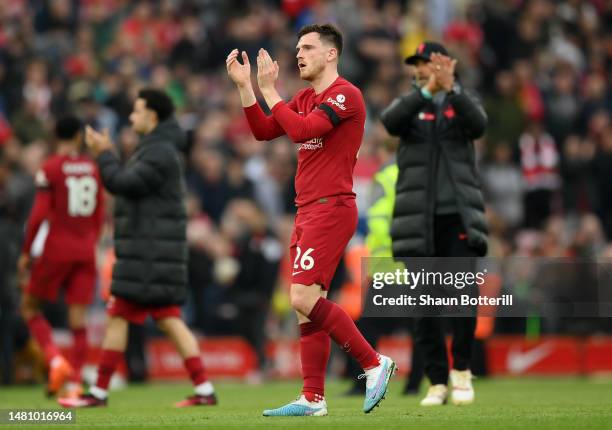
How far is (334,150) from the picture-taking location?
962 cm

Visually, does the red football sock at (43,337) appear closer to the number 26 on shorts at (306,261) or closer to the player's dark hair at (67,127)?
the player's dark hair at (67,127)

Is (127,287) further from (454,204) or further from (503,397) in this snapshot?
(503,397)

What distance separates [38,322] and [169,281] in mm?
2678

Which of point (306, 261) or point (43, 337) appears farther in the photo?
point (43, 337)

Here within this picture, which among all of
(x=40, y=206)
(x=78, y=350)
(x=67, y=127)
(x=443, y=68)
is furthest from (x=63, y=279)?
(x=443, y=68)

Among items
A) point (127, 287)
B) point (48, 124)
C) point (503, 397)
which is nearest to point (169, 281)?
point (127, 287)

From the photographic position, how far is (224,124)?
22422 millimetres

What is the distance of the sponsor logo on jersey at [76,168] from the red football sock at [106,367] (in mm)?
2531

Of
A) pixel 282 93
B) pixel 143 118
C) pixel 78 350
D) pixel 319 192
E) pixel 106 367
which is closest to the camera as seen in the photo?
pixel 319 192

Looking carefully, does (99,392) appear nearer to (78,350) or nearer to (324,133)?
(78,350)

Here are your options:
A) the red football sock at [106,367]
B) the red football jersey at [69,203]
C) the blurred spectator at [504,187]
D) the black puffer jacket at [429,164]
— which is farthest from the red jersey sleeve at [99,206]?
the blurred spectator at [504,187]

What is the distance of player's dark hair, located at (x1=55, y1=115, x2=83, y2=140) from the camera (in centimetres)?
1372

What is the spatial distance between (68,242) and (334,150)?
16.2 feet

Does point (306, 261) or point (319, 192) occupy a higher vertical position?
point (319, 192)
